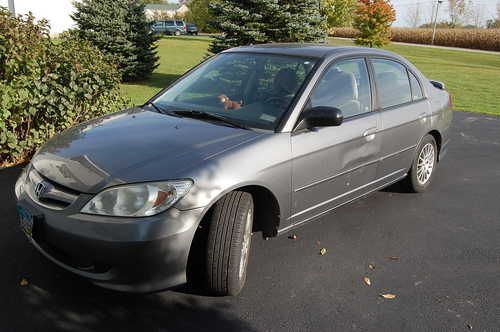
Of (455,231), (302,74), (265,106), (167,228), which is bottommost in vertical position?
(455,231)

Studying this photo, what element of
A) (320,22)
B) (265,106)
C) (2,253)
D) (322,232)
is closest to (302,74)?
(265,106)

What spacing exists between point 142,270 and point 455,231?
10.1ft

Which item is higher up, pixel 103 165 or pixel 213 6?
pixel 213 6

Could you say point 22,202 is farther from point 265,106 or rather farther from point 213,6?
point 213,6

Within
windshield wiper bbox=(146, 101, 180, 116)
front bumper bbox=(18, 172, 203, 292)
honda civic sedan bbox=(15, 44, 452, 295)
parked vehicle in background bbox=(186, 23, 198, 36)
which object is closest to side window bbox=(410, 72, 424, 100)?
honda civic sedan bbox=(15, 44, 452, 295)

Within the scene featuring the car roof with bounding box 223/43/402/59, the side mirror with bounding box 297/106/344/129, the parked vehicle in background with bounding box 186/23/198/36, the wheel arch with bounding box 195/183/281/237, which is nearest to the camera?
the wheel arch with bounding box 195/183/281/237

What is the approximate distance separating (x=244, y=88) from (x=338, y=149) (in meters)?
0.94

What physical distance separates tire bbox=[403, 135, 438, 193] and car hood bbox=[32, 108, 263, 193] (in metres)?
2.51

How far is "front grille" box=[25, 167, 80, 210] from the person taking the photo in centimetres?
265

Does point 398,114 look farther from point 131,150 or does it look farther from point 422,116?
point 131,150

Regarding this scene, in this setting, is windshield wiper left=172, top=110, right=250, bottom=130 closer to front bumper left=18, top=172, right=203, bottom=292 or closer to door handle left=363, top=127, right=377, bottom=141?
front bumper left=18, top=172, right=203, bottom=292

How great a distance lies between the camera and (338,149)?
3.61m

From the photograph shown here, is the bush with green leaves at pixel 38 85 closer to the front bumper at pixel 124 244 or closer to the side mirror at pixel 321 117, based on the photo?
the front bumper at pixel 124 244

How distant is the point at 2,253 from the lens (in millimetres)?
3432
